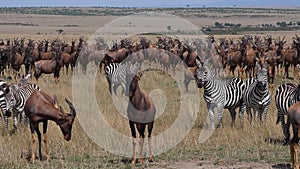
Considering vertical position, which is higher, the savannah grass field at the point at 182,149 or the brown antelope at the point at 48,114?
the brown antelope at the point at 48,114

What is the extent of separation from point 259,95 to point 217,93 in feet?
3.24

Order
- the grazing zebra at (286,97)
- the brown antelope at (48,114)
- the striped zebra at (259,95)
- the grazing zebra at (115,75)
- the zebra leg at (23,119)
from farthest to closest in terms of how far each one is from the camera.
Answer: the grazing zebra at (115,75) < the striped zebra at (259,95) < the zebra leg at (23,119) < the grazing zebra at (286,97) < the brown antelope at (48,114)

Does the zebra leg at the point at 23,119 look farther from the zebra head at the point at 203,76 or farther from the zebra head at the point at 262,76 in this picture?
the zebra head at the point at 262,76

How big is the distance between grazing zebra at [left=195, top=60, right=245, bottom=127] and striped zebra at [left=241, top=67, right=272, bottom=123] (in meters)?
0.29

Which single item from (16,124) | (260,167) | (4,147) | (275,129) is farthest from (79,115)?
(260,167)

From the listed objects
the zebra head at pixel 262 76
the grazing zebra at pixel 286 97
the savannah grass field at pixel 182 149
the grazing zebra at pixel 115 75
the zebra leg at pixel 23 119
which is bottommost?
the savannah grass field at pixel 182 149

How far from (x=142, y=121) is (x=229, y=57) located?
17.7 meters

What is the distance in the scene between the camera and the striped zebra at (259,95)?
1248cm

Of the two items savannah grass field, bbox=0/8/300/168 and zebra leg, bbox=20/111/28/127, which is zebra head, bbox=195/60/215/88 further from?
zebra leg, bbox=20/111/28/127

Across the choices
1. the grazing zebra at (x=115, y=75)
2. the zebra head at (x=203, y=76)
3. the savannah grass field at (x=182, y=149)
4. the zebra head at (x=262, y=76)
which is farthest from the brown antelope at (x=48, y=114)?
the grazing zebra at (x=115, y=75)

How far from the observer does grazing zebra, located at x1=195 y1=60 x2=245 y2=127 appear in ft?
42.8

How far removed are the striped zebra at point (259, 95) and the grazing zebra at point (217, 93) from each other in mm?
286

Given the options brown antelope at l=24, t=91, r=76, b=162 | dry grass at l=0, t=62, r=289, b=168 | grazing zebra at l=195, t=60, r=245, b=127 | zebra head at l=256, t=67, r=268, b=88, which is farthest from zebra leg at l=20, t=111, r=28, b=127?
zebra head at l=256, t=67, r=268, b=88

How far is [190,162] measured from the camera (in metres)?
9.71
